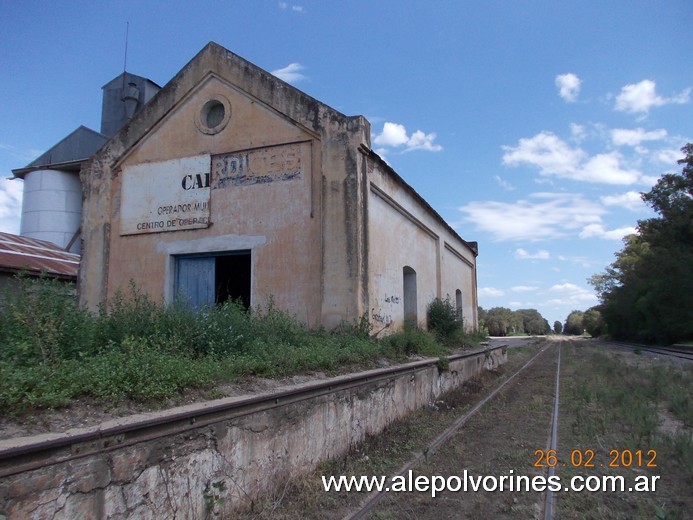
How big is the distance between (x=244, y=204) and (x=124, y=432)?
8.45 meters

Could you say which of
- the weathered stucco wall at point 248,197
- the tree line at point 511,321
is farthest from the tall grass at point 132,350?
the tree line at point 511,321

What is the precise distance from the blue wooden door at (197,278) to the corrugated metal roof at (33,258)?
Result: 12.9 feet

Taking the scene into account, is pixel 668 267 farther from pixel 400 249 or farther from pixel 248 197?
pixel 248 197

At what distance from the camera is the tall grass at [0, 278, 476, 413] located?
438 centimetres

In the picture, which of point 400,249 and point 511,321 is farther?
point 511,321

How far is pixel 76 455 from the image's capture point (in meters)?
3.43

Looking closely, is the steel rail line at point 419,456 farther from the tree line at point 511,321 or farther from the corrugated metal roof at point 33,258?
the tree line at point 511,321

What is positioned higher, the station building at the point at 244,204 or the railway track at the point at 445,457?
the station building at the point at 244,204

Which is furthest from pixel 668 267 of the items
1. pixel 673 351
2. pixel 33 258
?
pixel 33 258

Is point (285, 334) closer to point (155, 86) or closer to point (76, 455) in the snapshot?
point (76, 455)

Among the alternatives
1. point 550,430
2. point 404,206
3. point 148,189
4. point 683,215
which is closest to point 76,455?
point 550,430

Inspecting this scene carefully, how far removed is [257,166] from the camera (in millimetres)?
11898

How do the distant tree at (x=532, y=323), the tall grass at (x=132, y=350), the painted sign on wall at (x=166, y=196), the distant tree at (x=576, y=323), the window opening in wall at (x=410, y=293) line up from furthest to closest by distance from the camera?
the distant tree at (x=532, y=323)
the distant tree at (x=576, y=323)
the window opening in wall at (x=410, y=293)
the painted sign on wall at (x=166, y=196)
the tall grass at (x=132, y=350)

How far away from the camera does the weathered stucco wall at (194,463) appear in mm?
3273
